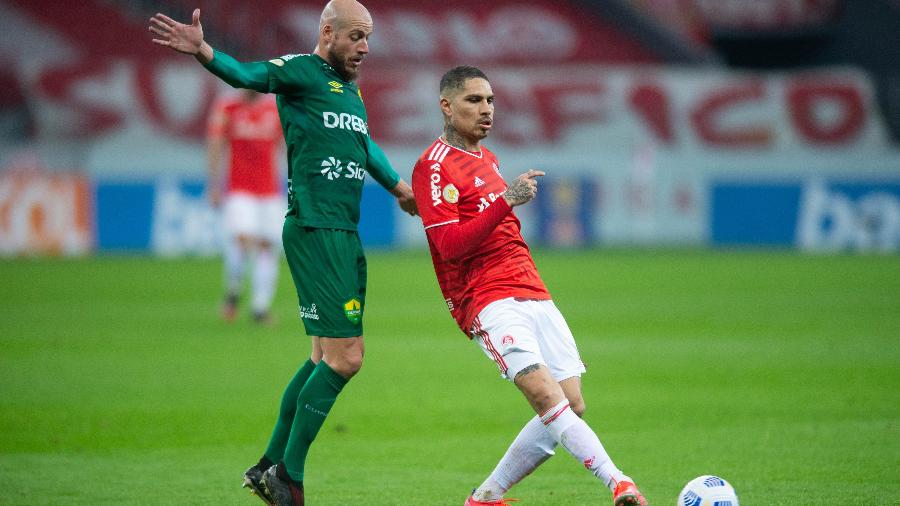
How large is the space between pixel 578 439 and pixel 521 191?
1.11 metres

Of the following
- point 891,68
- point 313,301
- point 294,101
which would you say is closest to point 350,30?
point 294,101

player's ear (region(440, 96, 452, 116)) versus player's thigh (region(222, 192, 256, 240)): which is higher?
player's ear (region(440, 96, 452, 116))

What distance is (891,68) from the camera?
108ft

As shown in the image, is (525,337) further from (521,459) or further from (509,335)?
(521,459)

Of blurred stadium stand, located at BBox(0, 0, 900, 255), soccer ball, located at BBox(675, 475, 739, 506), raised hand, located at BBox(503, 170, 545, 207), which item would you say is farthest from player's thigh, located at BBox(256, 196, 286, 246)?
blurred stadium stand, located at BBox(0, 0, 900, 255)

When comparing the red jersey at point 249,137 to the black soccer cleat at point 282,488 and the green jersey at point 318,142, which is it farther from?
the black soccer cleat at point 282,488

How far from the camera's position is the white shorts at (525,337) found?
5.59 metres

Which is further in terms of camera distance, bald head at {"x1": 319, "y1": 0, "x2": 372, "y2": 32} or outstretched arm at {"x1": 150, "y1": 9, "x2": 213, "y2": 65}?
bald head at {"x1": 319, "y1": 0, "x2": 372, "y2": 32}

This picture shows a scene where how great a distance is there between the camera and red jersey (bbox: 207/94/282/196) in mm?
13484

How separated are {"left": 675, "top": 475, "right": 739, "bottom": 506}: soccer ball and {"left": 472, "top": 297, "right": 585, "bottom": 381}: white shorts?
2.53ft

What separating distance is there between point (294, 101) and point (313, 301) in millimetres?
963

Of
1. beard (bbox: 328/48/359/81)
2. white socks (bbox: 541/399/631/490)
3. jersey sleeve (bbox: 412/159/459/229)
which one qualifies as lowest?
white socks (bbox: 541/399/631/490)

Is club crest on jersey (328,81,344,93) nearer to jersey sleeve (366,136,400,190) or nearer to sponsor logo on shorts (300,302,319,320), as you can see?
jersey sleeve (366,136,400,190)

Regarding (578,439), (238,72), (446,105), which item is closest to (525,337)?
(578,439)
